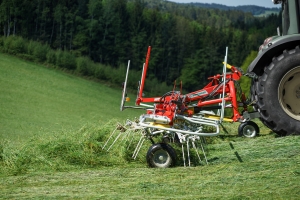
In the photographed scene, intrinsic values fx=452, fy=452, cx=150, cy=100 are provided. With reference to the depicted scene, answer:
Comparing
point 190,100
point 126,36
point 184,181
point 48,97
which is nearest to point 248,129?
point 190,100

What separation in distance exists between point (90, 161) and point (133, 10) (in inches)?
2172

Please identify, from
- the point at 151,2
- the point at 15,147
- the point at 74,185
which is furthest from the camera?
the point at 151,2

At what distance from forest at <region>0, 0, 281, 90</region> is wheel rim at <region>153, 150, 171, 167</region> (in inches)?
1439

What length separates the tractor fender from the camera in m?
5.95

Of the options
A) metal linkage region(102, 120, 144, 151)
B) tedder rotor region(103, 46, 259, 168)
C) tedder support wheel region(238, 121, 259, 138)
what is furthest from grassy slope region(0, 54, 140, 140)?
metal linkage region(102, 120, 144, 151)

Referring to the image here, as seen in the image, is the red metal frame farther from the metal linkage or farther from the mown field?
the mown field

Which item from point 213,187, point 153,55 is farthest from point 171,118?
point 153,55

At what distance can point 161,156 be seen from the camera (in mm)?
5121

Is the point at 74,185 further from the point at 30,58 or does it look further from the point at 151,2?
the point at 151,2

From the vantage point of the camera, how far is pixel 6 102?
852 inches

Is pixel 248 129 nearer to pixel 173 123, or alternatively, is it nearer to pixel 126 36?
pixel 173 123

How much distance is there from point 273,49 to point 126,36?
2062 inches

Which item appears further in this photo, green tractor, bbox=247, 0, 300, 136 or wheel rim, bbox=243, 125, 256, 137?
wheel rim, bbox=243, 125, 256, 137

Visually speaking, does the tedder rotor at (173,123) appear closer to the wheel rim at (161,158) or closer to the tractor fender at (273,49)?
the wheel rim at (161,158)
